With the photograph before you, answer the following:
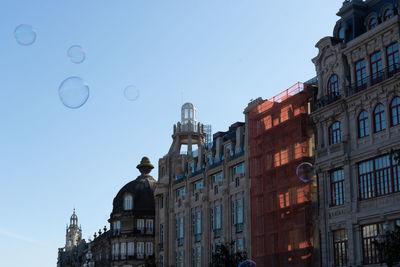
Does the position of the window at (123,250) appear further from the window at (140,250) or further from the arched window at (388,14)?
the arched window at (388,14)

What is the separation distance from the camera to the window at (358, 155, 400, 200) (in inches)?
1736

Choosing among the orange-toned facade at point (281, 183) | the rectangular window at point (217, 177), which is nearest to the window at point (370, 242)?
the orange-toned facade at point (281, 183)

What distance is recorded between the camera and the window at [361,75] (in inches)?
1886

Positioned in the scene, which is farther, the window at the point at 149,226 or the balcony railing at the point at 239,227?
the window at the point at 149,226

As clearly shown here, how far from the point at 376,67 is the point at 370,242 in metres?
11.4

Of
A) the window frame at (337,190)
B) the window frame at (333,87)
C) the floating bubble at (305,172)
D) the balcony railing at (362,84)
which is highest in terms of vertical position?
the window frame at (333,87)

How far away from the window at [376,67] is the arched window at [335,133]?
458 cm

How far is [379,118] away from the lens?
151ft

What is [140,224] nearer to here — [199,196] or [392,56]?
[199,196]

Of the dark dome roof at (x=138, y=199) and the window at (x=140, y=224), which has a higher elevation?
the dark dome roof at (x=138, y=199)

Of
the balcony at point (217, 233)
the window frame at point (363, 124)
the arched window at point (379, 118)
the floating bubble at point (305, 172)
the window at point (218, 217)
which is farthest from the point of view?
the window at point (218, 217)

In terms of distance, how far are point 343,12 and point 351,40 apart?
3.03 metres

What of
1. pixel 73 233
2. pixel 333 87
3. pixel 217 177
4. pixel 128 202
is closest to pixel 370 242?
pixel 333 87

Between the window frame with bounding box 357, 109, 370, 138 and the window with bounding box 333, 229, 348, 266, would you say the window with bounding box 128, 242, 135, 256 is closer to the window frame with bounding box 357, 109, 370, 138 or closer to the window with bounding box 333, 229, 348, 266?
the window with bounding box 333, 229, 348, 266
